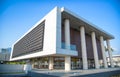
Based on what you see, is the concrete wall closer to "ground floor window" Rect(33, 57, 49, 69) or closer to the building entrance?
"ground floor window" Rect(33, 57, 49, 69)

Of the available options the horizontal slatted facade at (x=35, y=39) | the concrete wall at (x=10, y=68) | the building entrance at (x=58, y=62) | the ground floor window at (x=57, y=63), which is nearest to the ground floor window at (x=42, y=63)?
the ground floor window at (x=57, y=63)

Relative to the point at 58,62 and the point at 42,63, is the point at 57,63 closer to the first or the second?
the point at 58,62

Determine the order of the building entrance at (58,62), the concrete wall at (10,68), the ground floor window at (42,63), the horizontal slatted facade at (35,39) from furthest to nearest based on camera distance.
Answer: the ground floor window at (42,63) < the building entrance at (58,62) < the horizontal slatted facade at (35,39) < the concrete wall at (10,68)

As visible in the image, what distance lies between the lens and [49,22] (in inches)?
866

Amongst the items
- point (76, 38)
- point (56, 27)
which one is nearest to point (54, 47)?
point (56, 27)

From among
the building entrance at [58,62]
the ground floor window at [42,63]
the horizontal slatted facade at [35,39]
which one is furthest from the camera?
the ground floor window at [42,63]

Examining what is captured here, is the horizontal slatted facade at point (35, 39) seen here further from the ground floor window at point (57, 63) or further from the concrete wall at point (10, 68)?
the concrete wall at point (10, 68)

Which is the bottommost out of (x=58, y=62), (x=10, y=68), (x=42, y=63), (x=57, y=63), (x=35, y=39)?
(x=10, y=68)

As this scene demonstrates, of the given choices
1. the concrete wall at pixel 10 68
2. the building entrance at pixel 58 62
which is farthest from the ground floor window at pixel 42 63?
the concrete wall at pixel 10 68

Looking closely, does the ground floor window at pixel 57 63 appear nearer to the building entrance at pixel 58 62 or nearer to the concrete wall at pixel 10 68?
the building entrance at pixel 58 62

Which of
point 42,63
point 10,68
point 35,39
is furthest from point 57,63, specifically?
point 10,68

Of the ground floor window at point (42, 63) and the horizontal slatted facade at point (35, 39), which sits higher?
the horizontal slatted facade at point (35, 39)

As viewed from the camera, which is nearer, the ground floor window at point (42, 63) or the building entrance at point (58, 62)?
the building entrance at point (58, 62)

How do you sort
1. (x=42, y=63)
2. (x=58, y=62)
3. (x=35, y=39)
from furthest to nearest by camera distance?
(x=42, y=63), (x=35, y=39), (x=58, y=62)
